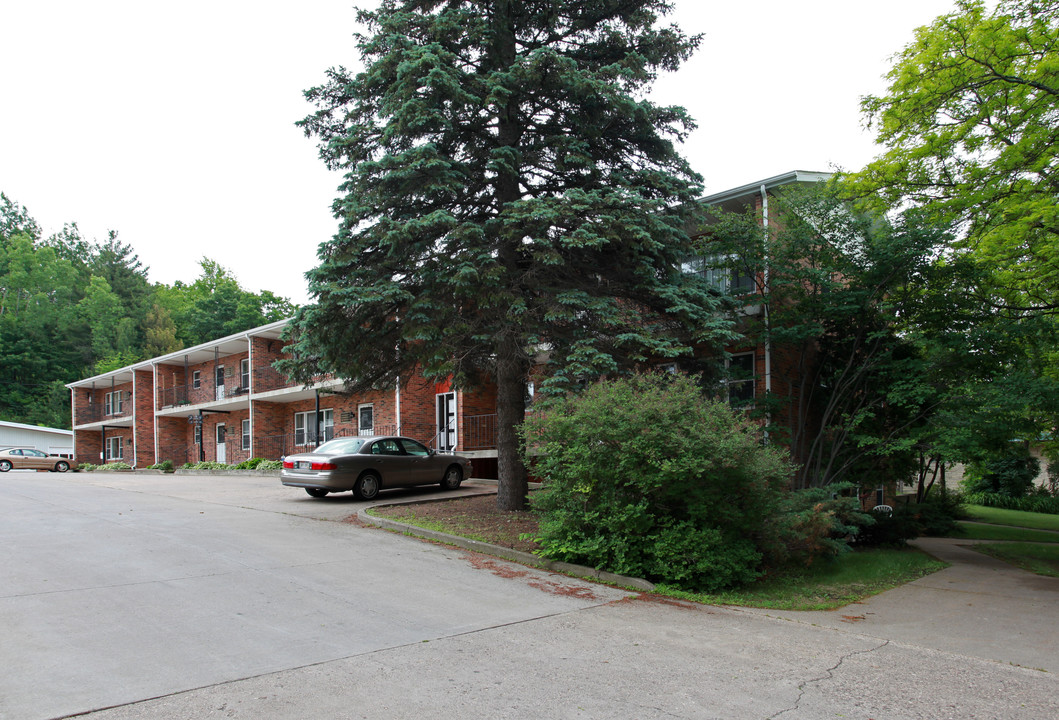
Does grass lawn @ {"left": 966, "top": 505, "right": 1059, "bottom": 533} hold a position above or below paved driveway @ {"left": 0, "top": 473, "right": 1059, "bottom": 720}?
below

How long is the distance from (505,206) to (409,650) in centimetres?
751

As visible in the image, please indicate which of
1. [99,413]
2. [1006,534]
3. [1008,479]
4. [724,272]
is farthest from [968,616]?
[99,413]

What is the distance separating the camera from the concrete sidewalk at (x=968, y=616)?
6485 millimetres

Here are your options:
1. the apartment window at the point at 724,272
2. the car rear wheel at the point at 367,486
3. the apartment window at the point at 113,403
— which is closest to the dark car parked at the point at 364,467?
the car rear wheel at the point at 367,486

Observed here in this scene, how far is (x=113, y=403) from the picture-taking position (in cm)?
4306

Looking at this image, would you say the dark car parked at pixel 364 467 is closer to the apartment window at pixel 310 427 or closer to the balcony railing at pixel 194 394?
the apartment window at pixel 310 427

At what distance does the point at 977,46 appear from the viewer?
11.8 meters

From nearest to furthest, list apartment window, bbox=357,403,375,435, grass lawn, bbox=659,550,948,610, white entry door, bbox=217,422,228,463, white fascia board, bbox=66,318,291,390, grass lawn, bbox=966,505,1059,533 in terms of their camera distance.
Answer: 1. grass lawn, bbox=659,550,948,610
2. grass lawn, bbox=966,505,1059,533
3. apartment window, bbox=357,403,375,435
4. white fascia board, bbox=66,318,291,390
5. white entry door, bbox=217,422,228,463

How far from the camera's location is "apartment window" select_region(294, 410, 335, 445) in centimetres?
2762

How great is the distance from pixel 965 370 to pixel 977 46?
574 centimetres

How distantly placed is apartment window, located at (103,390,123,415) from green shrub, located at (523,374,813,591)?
42.5 m

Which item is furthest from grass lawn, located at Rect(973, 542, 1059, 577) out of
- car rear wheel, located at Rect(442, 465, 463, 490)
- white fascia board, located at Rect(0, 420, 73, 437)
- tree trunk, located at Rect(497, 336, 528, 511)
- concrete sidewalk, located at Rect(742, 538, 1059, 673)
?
white fascia board, located at Rect(0, 420, 73, 437)

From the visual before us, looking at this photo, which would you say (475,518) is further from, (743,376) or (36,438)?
(36,438)

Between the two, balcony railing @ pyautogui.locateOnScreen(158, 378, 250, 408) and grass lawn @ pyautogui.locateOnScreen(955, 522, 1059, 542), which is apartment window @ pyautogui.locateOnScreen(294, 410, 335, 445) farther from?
grass lawn @ pyautogui.locateOnScreen(955, 522, 1059, 542)
